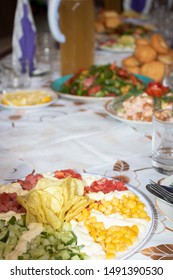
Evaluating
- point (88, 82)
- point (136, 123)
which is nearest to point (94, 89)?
point (88, 82)

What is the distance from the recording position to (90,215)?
2.55 feet

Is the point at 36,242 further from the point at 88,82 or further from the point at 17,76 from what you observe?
the point at 17,76

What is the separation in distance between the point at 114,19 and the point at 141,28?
0.73ft

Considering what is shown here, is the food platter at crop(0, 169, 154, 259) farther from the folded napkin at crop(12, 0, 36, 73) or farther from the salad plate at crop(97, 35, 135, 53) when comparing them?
the salad plate at crop(97, 35, 135, 53)

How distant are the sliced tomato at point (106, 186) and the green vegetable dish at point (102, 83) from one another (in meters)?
0.69

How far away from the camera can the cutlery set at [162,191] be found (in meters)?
0.81

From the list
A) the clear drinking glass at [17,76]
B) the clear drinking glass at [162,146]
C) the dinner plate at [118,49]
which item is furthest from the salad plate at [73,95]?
the dinner plate at [118,49]

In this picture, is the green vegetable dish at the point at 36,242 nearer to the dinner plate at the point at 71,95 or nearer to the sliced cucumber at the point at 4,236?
the sliced cucumber at the point at 4,236

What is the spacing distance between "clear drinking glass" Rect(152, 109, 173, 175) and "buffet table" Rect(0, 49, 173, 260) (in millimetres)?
23

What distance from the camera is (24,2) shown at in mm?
1779

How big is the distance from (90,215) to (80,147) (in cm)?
42
